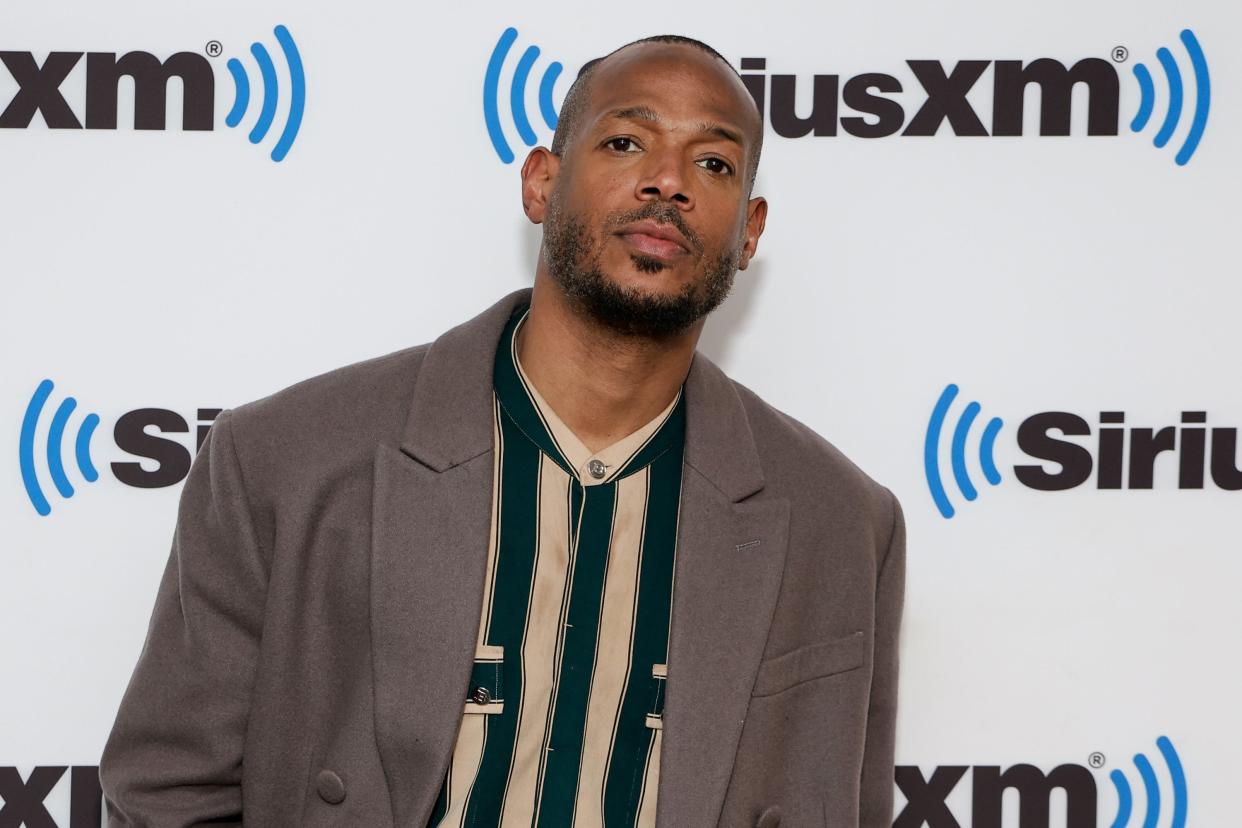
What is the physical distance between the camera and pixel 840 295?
8.32 feet

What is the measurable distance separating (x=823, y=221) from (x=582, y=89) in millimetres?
607

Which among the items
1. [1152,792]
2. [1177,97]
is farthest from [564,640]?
[1177,97]

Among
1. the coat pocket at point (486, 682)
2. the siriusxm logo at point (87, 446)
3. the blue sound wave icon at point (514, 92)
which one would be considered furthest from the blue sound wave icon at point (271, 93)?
the coat pocket at point (486, 682)

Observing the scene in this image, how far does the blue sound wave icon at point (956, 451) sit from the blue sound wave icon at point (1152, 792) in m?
0.60

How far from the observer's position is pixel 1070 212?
256cm

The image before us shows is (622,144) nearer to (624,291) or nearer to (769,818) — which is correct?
(624,291)

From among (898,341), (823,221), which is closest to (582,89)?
(823,221)

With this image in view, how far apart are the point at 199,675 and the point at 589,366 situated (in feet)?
2.22

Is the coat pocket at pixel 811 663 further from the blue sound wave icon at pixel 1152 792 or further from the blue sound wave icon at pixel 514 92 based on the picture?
the blue sound wave icon at pixel 514 92

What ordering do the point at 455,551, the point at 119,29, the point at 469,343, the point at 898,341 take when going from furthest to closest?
the point at 898,341
the point at 119,29
the point at 469,343
the point at 455,551

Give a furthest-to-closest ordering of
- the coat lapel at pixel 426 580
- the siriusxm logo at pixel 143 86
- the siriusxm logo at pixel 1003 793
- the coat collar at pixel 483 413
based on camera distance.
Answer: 1. the siriusxm logo at pixel 1003 793
2. the siriusxm logo at pixel 143 86
3. the coat collar at pixel 483 413
4. the coat lapel at pixel 426 580

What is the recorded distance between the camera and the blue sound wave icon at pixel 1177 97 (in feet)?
8.41

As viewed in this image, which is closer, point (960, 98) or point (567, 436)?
point (567, 436)

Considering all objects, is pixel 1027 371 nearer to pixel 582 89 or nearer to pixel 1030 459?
pixel 1030 459
